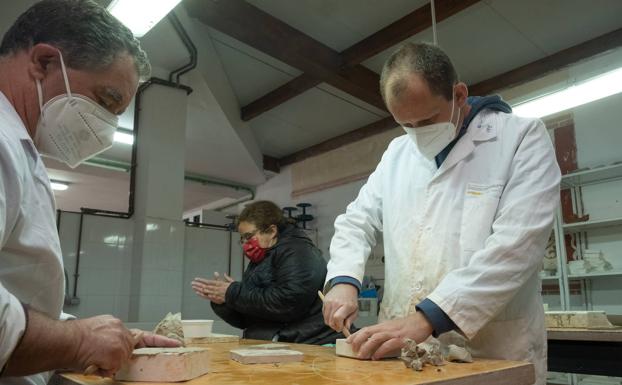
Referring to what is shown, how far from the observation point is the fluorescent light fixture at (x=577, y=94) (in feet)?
11.9

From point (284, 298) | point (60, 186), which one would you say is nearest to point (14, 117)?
point (284, 298)

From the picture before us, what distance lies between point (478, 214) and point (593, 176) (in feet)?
13.9

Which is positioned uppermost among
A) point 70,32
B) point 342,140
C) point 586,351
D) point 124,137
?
point 342,140

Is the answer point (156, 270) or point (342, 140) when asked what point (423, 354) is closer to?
point (156, 270)

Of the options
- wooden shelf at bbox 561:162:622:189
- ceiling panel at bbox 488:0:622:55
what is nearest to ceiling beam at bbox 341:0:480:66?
ceiling panel at bbox 488:0:622:55

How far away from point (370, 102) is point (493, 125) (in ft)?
14.5

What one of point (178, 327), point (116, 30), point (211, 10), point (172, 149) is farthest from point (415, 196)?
point (172, 149)

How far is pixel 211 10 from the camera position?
4.14m

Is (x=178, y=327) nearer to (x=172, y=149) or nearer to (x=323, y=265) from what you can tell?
(x=323, y=265)

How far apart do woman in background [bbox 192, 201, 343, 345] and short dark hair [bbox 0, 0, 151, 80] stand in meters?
1.39

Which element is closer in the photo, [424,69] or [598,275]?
[424,69]

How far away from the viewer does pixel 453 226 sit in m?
1.43

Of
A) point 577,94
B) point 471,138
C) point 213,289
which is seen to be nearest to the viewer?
point 471,138

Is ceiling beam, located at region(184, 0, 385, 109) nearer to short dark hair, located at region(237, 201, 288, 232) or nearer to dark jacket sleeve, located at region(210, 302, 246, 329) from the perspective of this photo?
short dark hair, located at region(237, 201, 288, 232)
